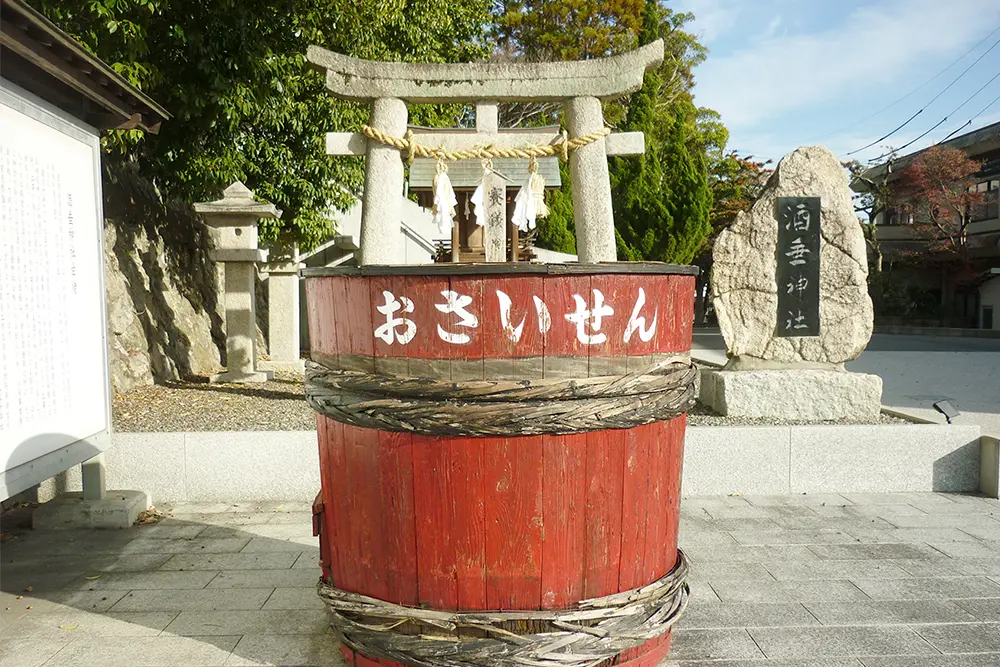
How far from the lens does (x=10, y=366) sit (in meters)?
3.31

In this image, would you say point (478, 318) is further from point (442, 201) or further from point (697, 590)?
point (442, 201)

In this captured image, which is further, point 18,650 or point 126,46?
point 126,46

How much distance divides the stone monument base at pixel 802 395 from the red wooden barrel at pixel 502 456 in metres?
4.80

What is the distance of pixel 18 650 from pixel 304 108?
743cm

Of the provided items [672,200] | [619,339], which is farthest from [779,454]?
[672,200]

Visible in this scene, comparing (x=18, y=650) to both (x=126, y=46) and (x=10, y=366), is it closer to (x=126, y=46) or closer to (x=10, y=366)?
(x=10, y=366)

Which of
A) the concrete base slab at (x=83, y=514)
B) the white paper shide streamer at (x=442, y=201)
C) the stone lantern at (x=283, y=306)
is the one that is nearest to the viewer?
the concrete base slab at (x=83, y=514)

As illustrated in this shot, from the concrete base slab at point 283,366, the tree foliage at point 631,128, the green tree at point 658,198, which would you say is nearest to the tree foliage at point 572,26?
the tree foliage at point 631,128

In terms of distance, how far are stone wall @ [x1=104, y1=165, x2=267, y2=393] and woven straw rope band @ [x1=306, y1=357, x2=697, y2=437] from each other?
680 centimetres

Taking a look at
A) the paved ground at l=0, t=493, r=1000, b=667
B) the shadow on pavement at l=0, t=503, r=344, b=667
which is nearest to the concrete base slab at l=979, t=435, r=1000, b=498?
the paved ground at l=0, t=493, r=1000, b=667

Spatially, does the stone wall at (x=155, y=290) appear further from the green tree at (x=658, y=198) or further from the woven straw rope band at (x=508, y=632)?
the green tree at (x=658, y=198)

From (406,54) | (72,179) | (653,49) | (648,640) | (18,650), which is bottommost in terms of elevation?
(18,650)

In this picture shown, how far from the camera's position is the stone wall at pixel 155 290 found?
902 cm

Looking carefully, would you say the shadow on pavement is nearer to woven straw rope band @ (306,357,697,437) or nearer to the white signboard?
the white signboard
